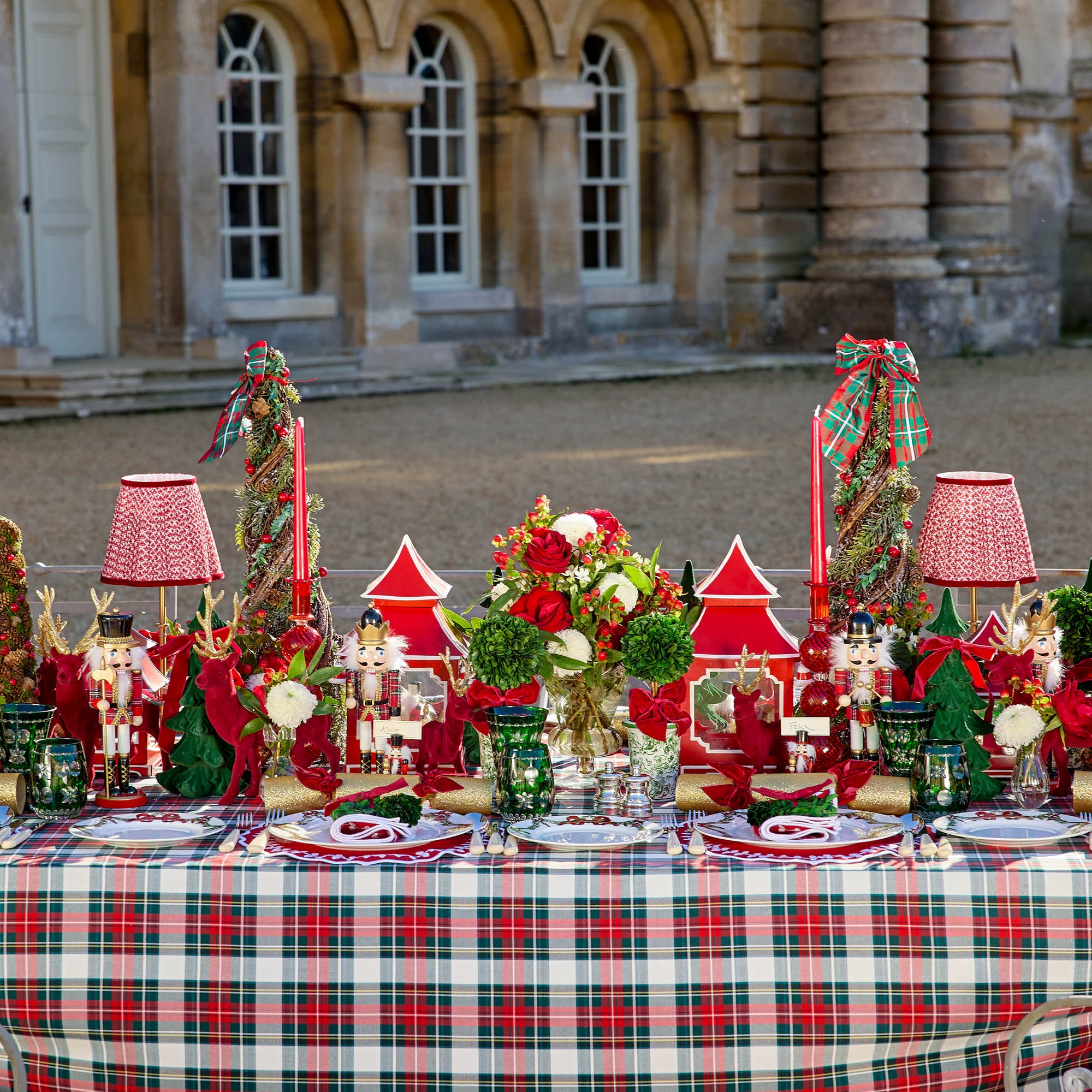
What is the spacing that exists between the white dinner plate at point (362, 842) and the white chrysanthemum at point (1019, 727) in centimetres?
68

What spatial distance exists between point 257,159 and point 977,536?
13.0 meters

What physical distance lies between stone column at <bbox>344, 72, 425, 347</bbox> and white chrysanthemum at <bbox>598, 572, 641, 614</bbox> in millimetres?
12975

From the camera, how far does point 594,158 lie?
17.4 meters

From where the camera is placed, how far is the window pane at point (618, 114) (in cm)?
1741

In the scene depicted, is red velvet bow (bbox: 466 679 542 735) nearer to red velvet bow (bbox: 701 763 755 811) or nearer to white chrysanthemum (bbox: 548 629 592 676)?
white chrysanthemum (bbox: 548 629 592 676)

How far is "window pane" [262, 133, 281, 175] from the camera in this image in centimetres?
1480

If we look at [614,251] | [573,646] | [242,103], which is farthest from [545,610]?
[614,251]

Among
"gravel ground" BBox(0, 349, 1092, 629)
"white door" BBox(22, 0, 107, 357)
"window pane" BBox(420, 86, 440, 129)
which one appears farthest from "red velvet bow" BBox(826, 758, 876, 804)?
"window pane" BBox(420, 86, 440, 129)

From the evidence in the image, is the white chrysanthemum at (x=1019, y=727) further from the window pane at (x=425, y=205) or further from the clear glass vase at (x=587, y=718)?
the window pane at (x=425, y=205)

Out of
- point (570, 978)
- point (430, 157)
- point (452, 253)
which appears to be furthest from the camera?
point (452, 253)

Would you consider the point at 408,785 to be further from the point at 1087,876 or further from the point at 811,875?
the point at 1087,876

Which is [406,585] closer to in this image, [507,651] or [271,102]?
[507,651]

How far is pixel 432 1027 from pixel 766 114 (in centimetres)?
1648

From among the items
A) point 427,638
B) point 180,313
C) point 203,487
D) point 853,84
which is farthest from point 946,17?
point 427,638
